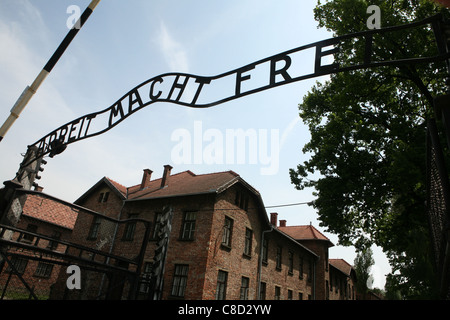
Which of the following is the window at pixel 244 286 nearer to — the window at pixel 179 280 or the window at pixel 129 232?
the window at pixel 179 280

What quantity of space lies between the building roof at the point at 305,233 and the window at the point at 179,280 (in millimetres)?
18249

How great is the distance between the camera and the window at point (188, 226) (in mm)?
15591

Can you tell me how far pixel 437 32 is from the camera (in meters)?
2.46

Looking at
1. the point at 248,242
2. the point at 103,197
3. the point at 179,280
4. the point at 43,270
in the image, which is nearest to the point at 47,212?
the point at 43,270

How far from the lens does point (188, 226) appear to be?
628 inches

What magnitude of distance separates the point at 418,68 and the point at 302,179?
21.5ft

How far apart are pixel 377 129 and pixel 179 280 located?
12349 mm

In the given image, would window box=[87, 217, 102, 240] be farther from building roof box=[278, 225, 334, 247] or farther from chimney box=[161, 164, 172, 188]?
building roof box=[278, 225, 334, 247]

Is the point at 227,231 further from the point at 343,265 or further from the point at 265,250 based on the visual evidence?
the point at 343,265

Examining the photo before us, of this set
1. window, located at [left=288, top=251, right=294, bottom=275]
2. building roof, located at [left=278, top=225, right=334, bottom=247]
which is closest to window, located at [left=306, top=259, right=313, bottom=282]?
building roof, located at [left=278, top=225, right=334, bottom=247]

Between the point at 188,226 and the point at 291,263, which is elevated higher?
the point at 188,226

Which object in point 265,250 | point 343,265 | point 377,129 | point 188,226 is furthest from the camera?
point 343,265

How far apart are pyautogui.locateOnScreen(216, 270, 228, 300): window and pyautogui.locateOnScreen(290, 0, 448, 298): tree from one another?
21.0 ft

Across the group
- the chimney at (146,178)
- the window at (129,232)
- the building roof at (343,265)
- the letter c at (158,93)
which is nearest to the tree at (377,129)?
the letter c at (158,93)
